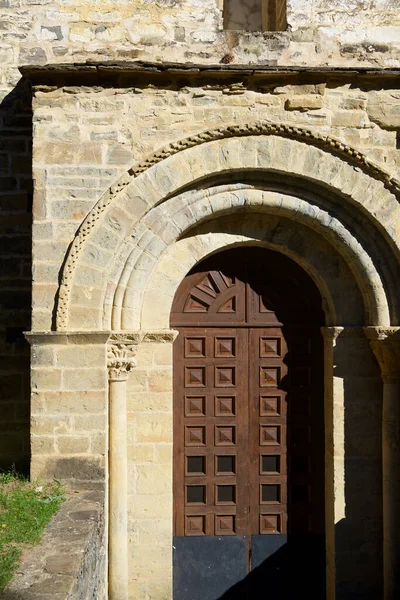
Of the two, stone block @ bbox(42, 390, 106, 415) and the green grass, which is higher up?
stone block @ bbox(42, 390, 106, 415)

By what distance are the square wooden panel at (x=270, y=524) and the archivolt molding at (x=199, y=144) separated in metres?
2.52

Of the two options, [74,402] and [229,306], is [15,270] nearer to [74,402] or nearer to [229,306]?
[74,402]

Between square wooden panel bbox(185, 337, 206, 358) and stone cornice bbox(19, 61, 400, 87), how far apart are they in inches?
84.5

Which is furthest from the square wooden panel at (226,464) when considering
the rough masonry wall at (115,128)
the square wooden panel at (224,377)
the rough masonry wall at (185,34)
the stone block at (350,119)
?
the rough masonry wall at (185,34)

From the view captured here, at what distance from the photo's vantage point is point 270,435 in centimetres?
614

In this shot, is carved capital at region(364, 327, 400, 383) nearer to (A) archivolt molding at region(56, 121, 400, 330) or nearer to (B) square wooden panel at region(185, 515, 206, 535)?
(A) archivolt molding at region(56, 121, 400, 330)

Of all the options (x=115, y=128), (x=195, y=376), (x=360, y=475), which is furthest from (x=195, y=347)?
(x=115, y=128)

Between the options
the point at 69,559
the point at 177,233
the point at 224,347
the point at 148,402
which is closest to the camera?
the point at 69,559

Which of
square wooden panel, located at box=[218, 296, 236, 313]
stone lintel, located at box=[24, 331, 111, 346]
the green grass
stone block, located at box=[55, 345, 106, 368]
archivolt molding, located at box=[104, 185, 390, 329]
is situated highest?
archivolt molding, located at box=[104, 185, 390, 329]

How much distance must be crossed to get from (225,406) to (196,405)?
0.83 feet

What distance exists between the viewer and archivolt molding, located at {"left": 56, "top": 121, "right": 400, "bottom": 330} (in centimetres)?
520

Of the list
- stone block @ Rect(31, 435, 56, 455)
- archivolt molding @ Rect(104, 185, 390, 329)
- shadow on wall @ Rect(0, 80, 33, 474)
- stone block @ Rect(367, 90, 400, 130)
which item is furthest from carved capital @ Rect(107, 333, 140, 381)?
stone block @ Rect(367, 90, 400, 130)

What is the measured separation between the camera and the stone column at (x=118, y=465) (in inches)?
213

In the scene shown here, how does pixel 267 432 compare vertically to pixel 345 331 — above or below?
below
